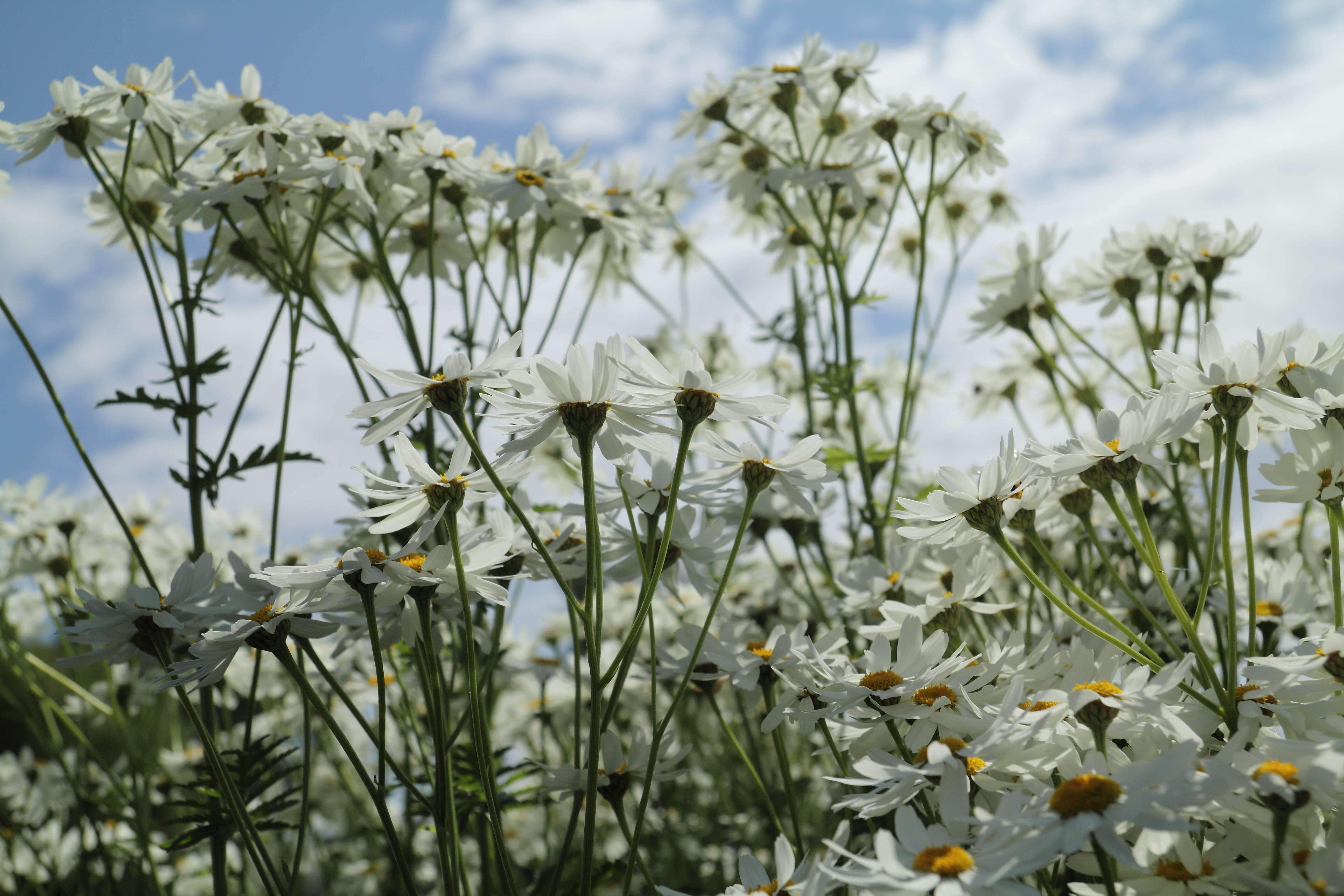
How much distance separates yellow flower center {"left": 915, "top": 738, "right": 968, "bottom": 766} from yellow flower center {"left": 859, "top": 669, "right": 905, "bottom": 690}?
104 mm

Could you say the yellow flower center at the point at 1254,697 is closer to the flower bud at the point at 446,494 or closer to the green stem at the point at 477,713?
the green stem at the point at 477,713

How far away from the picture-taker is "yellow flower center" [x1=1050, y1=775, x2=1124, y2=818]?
0.95m

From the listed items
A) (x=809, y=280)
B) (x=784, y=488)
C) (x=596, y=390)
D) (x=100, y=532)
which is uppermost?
(x=809, y=280)

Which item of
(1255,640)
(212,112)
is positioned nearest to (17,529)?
(212,112)

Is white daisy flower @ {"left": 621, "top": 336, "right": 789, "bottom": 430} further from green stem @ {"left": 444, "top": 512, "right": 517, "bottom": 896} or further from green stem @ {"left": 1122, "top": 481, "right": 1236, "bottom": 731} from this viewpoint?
green stem @ {"left": 1122, "top": 481, "right": 1236, "bottom": 731}

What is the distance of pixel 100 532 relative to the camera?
340cm

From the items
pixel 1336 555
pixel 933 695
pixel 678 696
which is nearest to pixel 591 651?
pixel 678 696

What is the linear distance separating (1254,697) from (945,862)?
611mm

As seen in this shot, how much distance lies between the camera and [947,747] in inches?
45.9

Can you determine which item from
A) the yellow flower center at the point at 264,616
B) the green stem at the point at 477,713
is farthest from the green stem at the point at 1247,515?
the yellow flower center at the point at 264,616

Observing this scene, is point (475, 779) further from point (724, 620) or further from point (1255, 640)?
point (1255, 640)

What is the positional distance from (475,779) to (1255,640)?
1.65 meters

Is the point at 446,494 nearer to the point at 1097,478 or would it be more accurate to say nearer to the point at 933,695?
the point at 933,695

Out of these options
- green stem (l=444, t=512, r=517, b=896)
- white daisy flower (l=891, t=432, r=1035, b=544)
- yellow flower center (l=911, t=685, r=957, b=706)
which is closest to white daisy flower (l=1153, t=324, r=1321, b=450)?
white daisy flower (l=891, t=432, r=1035, b=544)
